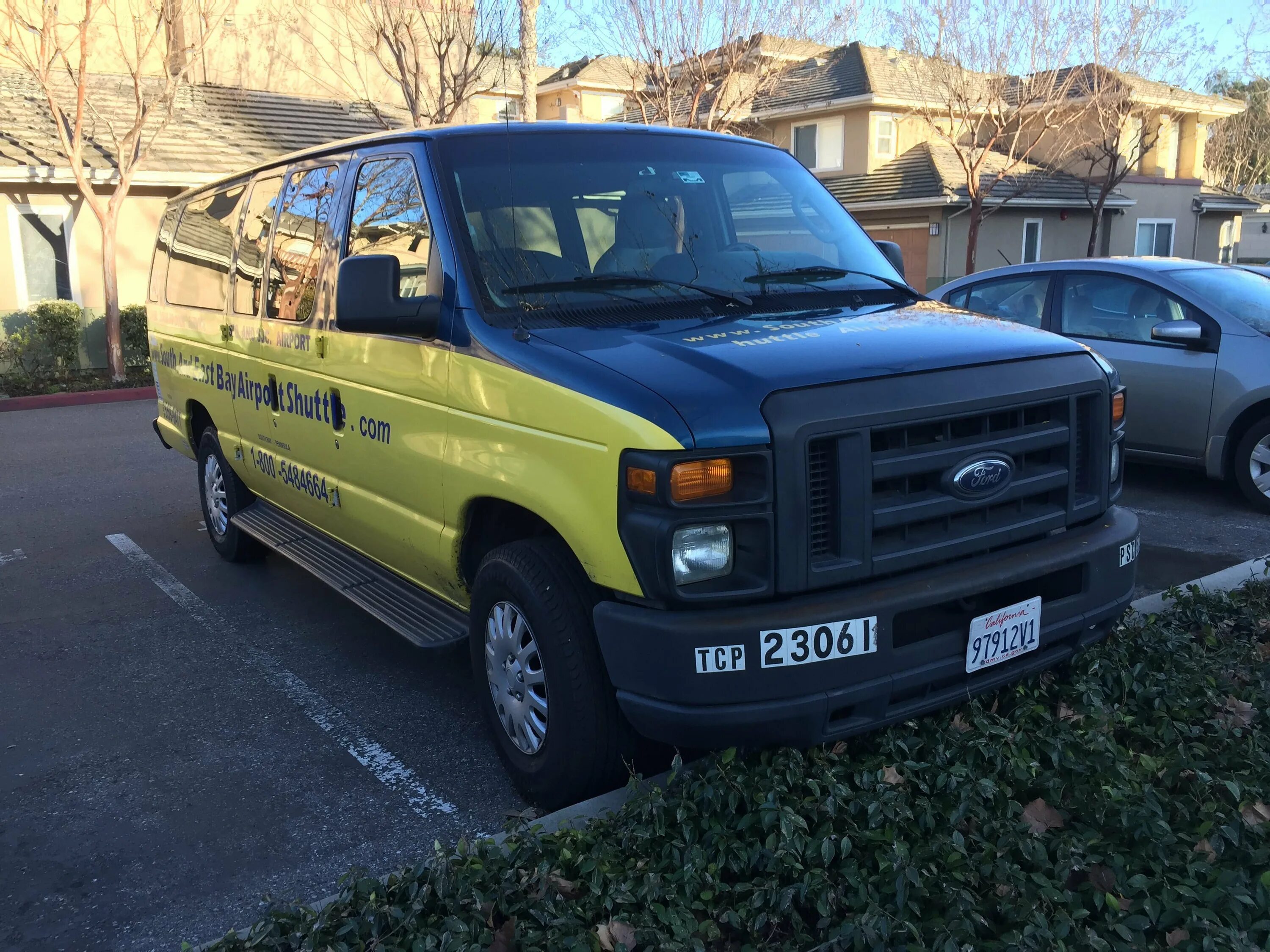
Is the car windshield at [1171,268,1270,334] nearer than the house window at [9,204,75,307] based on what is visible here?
Yes

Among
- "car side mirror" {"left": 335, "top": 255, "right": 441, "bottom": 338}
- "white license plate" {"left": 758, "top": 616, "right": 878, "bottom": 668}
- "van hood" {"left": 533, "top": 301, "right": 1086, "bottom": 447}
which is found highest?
"car side mirror" {"left": 335, "top": 255, "right": 441, "bottom": 338}

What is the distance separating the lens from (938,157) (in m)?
29.4

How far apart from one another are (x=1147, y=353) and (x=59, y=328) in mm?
14311

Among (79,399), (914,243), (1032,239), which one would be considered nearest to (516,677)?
(79,399)

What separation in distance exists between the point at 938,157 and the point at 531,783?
28.6 metres

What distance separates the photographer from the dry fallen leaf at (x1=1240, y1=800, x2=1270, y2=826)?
3209mm

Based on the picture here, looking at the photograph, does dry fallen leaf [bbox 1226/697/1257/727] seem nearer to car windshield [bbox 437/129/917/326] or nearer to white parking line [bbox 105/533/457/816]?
car windshield [bbox 437/129/917/326]

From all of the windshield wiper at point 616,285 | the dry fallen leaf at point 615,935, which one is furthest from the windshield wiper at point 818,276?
the dry fallen leaf at point 615,935

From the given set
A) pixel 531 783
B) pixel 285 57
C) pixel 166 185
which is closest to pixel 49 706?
pixel 531 783

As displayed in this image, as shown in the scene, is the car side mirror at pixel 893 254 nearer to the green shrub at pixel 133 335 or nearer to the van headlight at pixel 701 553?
the van headlight at pixel 701 553

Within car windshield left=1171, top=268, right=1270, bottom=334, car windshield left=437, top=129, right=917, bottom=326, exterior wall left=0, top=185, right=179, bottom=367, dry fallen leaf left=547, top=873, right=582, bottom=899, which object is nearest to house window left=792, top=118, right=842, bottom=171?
exterior wall left=0, top=185, right=179, bottom=367

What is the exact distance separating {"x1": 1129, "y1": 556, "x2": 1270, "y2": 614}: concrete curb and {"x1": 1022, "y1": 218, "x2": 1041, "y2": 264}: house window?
2651 cm

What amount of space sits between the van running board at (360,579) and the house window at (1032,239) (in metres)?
27.8

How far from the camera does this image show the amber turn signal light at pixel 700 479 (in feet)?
9.88
